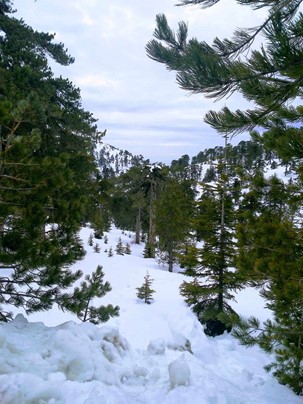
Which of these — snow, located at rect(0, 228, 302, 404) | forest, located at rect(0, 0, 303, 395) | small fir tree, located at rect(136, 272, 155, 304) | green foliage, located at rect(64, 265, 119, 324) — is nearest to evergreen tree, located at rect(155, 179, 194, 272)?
small fir tree, located at rect(136, 272, 155, 304)

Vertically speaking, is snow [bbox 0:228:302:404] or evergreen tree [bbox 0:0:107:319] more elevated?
evergreen tree [bbox 0:0:107:319]

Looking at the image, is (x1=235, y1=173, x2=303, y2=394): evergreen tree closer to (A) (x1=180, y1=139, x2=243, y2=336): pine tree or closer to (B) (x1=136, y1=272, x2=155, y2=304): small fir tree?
(A) (x1=180, y1=139, x2=243, y2=336): pine tree

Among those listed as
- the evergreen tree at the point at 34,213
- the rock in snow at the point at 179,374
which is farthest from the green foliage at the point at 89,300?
the rock in snow at the point at 179,374

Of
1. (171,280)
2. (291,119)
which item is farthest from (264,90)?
(171,280)

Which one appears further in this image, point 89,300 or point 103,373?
point 89,300

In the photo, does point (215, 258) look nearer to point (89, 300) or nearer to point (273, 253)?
point (273, 253)

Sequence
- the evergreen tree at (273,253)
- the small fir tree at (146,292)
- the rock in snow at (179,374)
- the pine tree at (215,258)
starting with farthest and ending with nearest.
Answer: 1. the small fir tree at (146,292)
2. the pine tree at (215,258)
3. the rock in snow at (179,374)
4. the evergreen tree at (273,253)

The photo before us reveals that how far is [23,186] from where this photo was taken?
4012mm

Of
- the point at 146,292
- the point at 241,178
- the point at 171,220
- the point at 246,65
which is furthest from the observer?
the point at 171,220

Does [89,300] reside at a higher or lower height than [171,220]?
lower

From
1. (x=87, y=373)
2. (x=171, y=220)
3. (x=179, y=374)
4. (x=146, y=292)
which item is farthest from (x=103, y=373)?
(x=171, y=220)

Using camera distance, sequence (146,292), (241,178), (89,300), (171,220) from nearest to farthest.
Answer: (89,300) < (241,178) < (146,292) < (171,220)

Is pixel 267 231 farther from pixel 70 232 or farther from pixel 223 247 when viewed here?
pixel 223 247

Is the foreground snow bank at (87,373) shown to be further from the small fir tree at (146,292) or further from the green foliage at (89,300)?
the small fir tree at (146,292)
